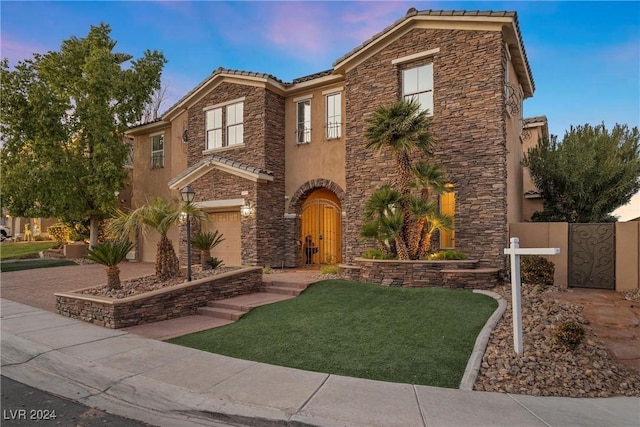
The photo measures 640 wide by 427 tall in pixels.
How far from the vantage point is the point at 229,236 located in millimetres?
15453

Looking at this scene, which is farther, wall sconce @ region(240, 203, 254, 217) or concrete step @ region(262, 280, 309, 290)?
wall sconce @ region(240, 203, 254, 217)

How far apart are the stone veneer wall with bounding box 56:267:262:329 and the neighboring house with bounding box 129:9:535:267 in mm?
2203

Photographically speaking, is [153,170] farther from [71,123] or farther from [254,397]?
[254,397]

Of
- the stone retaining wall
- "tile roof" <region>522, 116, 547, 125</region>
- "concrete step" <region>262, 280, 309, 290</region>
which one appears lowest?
"concrete step" <region>262, 280, 309, 290</region>

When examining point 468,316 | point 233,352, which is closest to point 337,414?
point 233,352

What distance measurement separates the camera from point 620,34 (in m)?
10.2

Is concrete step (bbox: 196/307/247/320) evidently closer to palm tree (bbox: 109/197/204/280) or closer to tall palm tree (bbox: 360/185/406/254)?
palm tree (bbox: 109/197/204/280)

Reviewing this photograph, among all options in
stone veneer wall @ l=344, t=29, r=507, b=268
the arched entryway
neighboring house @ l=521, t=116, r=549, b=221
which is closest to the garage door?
the arched entryway

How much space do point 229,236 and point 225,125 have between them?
16.8ft

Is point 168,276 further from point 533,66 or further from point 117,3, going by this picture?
point 533,66

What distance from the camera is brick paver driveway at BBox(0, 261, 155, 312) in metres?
10.4

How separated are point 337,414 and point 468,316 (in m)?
4.22

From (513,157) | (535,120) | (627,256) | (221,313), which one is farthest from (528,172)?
(221,313)

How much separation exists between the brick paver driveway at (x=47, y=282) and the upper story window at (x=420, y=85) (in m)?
11.9
